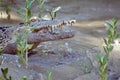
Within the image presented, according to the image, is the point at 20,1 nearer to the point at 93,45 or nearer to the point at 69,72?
the point at 93,45

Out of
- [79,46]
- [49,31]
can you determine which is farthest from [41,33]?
[79,46]

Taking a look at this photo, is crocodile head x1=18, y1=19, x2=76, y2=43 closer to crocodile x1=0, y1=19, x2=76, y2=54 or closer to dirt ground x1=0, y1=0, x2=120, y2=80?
crocodile x1=0, y1=19, x2=76, y2=54

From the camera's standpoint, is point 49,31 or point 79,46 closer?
point 49,31

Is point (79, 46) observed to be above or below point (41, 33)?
below

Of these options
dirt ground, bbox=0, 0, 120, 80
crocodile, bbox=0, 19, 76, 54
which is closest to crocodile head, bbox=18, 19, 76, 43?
crocodile, bbox=0, 19, 76, 54

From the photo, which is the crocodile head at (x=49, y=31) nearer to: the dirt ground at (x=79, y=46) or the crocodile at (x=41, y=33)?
the crocodile at (x=41, y=33)

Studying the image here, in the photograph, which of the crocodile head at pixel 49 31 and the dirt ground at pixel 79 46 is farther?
the crocodile head at pixel 49 31

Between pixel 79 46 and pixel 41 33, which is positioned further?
pixel 79 46

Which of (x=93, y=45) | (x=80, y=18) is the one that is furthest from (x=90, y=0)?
(x=93, y=45)

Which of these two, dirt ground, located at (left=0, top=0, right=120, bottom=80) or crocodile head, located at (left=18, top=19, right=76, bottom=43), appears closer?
dirt ground, located at (left=0, top=0, right=120, bottom=80)

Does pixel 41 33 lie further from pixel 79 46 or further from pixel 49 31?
pixel 79 46

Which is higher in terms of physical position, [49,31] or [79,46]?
[49,31]

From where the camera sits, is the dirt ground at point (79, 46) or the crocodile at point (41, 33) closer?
the dirt ground at point (79, 46)

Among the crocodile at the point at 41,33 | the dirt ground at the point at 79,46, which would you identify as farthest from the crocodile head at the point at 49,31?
the dirt ground at the point at 79,46
